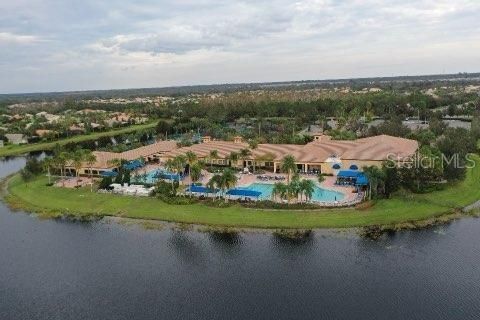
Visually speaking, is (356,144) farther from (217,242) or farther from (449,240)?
(217,242)

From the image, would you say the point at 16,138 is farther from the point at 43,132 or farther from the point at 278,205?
the point at 278,205

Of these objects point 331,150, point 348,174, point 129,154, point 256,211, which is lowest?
point 256,211

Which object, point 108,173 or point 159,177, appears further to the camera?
point 108,173

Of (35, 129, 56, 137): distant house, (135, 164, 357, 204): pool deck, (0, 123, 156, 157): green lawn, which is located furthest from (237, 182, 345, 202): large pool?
(35, 129, 56, 137): distant house

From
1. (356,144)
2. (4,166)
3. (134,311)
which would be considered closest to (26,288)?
(134,311)

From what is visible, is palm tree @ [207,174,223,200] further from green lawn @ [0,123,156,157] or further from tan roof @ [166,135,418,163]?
green lawn @ [0,123,156,157]

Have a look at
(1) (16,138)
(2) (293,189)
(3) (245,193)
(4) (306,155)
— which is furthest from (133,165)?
(1) (16,138)

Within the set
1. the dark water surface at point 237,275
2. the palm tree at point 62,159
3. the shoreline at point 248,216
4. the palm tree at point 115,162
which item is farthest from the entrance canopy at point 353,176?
the palm tree at point 62,159

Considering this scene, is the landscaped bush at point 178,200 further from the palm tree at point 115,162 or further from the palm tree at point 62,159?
the palm tree at point 62,159
